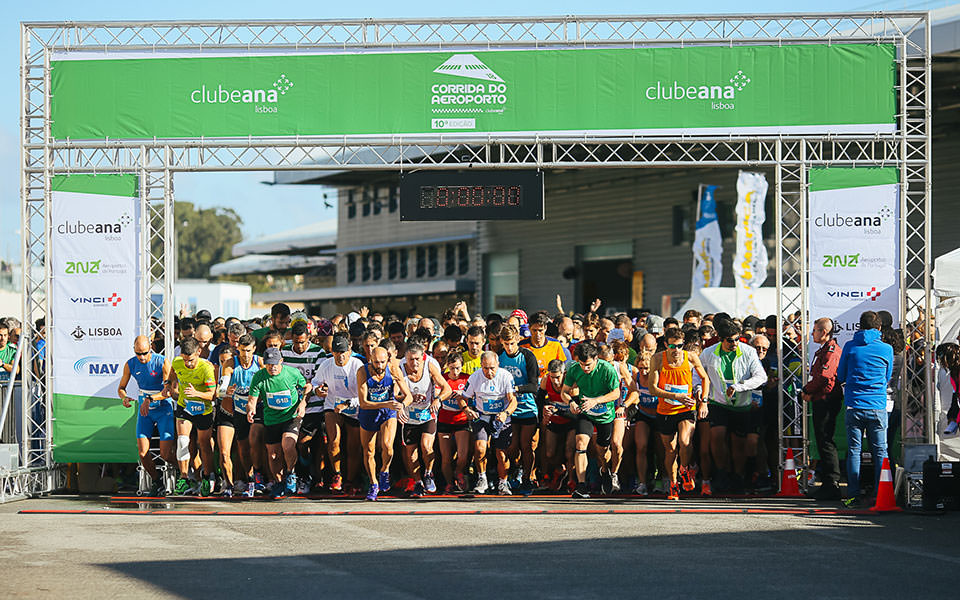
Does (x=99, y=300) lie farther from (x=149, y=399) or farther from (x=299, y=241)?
(x=299, y=241)

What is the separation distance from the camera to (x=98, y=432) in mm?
13844

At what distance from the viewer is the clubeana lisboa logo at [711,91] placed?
1368cm

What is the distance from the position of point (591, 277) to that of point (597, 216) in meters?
1.96

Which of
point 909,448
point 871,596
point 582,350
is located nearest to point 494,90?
point 582,350

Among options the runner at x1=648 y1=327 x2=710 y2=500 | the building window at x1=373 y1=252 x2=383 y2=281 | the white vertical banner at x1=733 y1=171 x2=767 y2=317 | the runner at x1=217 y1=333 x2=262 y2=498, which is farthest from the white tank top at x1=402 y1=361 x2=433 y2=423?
the building window at x1=373 y1=252 x2=383 y2=281

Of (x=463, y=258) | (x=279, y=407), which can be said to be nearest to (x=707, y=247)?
(x=279, y=407)

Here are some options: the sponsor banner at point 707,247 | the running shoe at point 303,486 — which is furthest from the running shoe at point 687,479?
the sponsor banner at point 707,247

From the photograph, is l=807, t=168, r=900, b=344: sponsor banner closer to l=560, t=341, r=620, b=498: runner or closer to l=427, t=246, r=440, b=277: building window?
l=560, t=341, r=620, b=498: runner

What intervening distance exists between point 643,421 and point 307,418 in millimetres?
3721

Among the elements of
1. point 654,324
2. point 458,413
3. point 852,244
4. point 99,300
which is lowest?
point 458,413

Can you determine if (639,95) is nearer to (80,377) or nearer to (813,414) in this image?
(813,414)

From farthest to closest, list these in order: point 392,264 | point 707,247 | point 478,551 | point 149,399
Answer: point 392,264
point 707,247
point 149,399
point 478,551

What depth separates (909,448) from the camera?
12.3 m

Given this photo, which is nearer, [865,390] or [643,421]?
[865,390]
